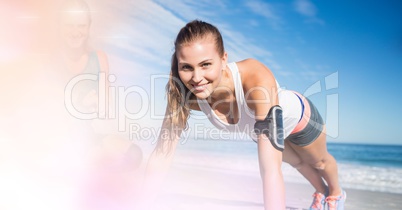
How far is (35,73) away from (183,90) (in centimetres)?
142

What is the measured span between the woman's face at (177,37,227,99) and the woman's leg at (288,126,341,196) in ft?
3.10

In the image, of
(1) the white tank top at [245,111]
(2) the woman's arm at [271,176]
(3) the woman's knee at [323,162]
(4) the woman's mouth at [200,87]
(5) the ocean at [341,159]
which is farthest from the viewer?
(5) the ocean at [341,159]

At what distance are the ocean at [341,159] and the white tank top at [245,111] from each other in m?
2.55

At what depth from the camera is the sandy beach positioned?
2.92m

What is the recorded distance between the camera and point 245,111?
73.0 inches

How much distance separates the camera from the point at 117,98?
3.11 metres

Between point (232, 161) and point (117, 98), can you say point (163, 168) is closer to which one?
point (117, 98)

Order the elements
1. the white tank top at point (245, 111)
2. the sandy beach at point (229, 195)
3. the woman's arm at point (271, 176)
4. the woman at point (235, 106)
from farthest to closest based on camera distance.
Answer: the sandy beach at point (229, 195)
the white tank top at point (245, 111)
the woman at point (235, 106)
the woman's arm at point (271, 176)

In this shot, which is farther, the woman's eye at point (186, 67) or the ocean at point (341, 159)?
the ocean at point (341, 159)

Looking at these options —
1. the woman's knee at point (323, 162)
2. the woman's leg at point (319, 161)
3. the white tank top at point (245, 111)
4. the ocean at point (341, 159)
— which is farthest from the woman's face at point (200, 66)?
the ocean at point (341, 159)

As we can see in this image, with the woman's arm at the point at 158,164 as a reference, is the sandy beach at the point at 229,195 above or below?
below

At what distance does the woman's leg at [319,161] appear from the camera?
2325 millimetres

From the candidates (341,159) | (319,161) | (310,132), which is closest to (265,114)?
(310,132)

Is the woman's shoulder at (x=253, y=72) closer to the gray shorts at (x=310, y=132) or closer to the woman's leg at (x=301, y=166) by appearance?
the gray shorts at (x=310, y=132)
